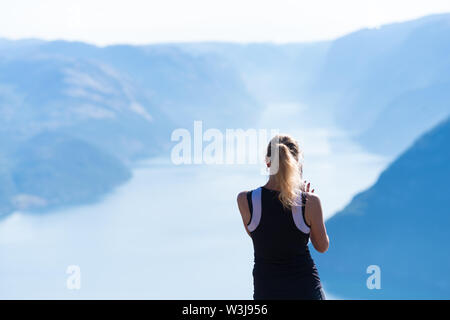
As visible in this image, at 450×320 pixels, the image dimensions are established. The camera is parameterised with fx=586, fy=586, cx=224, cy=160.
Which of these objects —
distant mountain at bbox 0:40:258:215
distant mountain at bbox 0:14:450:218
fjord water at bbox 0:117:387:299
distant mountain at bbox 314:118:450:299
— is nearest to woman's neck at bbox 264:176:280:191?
fjord water at bbox 0:117:387:299

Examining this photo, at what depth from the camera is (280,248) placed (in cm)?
163

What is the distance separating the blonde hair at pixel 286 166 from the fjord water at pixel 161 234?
625cm

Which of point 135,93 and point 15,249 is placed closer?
point 15,249

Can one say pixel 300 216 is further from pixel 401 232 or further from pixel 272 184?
pixel 401 232

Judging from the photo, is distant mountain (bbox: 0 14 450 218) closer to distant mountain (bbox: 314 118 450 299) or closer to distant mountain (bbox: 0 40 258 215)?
distant mountain (bbox: 0 40 258 215)

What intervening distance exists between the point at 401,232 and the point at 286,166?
6.96m

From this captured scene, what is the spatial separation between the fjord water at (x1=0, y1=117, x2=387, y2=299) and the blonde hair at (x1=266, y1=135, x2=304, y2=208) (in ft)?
20.5

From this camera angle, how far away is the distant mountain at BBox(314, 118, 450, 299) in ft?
25.3

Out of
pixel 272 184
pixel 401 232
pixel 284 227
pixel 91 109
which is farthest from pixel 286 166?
pixel 91 109

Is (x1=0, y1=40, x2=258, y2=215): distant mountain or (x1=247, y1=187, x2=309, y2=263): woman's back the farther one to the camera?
(x1=0, y1=40, x2=258, y2=215): distant mountain

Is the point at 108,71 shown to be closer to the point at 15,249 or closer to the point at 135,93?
the point at 135,93
